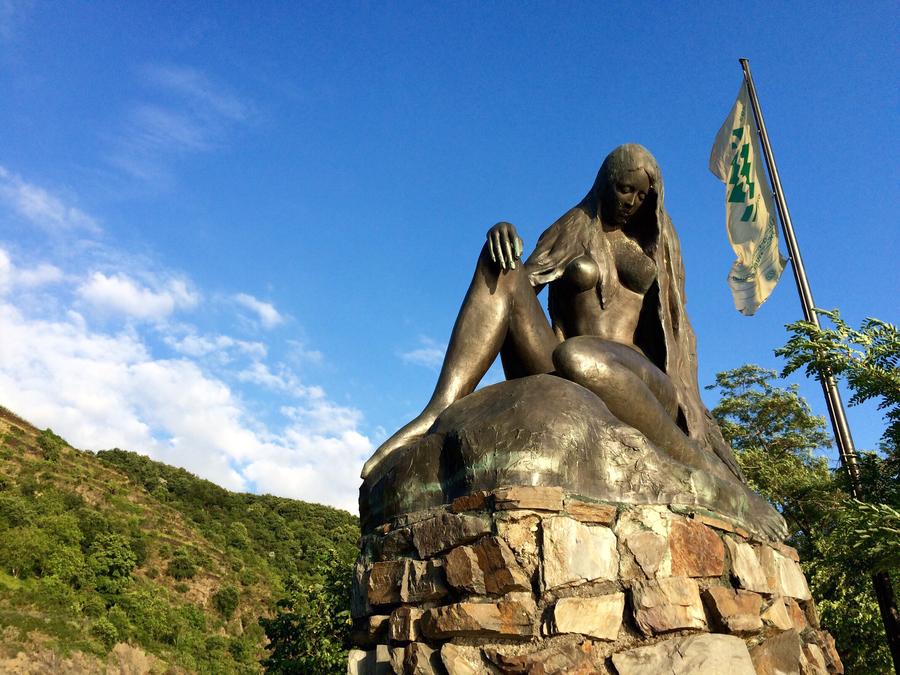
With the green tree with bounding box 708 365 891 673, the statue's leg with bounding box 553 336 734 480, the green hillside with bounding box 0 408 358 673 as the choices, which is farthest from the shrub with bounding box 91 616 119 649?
the statue's leg with bounding box 553 336 734 480

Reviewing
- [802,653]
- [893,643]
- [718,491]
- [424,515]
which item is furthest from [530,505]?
[893,643]

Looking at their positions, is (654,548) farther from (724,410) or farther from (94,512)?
(94,512)

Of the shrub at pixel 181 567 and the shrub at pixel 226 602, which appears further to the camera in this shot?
the shrub at pixel 181 567

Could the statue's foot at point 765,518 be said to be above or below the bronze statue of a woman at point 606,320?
below

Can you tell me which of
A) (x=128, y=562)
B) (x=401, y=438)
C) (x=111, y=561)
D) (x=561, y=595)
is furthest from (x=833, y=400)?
(x=128, y=562)

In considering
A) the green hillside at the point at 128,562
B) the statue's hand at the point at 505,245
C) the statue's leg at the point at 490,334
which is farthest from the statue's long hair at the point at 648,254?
the green hillside at the point at 128,562

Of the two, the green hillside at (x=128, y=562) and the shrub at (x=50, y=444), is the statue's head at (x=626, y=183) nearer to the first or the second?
the green hillside at (x=128, y=562)

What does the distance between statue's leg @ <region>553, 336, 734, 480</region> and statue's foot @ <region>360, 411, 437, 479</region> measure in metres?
0.62

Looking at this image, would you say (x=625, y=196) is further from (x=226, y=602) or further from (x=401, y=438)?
(x=226, y=602)

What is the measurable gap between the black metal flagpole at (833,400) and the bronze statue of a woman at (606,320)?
439 cm

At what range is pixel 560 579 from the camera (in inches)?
99.3

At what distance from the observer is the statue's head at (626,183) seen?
13.4 ft

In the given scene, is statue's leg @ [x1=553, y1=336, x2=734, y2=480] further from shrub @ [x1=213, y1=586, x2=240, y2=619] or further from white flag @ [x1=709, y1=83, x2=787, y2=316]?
shrub @ [x1=213, y1=586, x2=240, y2=619]

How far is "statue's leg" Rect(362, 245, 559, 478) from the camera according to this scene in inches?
142
